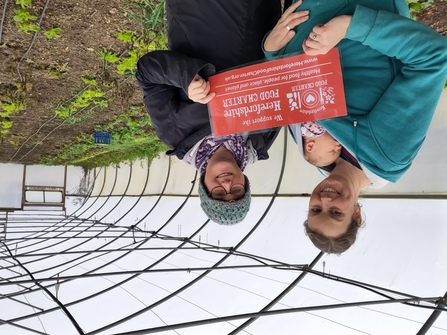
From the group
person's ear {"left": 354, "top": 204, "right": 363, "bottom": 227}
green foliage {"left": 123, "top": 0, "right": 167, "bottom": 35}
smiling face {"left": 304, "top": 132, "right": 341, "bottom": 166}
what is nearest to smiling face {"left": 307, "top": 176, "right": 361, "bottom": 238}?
person's ear {"left": 354, "top": 204, "right": 363, "bottom": 227}

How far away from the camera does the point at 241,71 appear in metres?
1.47

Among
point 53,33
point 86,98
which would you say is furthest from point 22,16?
point 86,98

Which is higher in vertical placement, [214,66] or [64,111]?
[64,111]

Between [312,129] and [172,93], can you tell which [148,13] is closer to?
[172,93]

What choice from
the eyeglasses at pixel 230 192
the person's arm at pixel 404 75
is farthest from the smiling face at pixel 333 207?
the eyeglasses at pixel 230 192

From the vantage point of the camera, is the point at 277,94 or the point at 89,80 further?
the point at 89,80

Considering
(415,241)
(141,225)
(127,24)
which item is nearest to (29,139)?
(141,225)

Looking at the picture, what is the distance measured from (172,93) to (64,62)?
103 inches

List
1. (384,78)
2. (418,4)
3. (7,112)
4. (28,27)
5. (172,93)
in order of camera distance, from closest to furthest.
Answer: (384,78)
(172,93)
(418,4)
(28,27)
(7,112)

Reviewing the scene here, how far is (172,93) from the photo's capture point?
1.90 meters

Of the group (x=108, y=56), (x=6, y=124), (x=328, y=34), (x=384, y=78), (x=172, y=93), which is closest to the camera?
(x=328, y=34)

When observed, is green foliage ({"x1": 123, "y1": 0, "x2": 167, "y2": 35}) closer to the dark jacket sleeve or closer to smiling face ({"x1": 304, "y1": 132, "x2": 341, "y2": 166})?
→ the dark jacket sleeve

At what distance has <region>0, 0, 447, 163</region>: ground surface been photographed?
10.3 feet

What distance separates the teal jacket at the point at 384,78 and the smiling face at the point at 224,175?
1.61 ft
